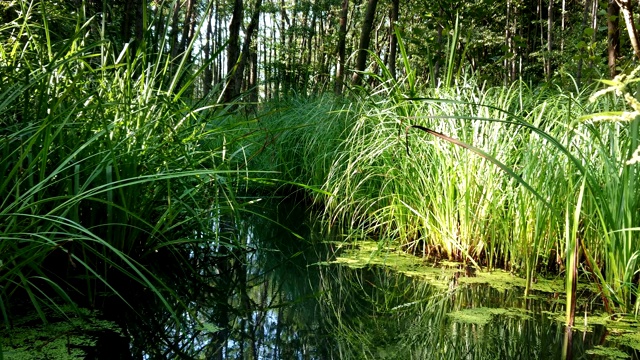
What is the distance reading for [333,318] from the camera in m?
1.59

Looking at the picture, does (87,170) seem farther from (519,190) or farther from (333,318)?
(519,190)

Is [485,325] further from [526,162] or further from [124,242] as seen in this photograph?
[124,242]

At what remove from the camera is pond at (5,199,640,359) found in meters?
1.32

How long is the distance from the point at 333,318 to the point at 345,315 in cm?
5

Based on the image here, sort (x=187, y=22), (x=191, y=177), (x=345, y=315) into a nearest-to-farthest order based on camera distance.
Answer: (x=345, y=315) < (x=191, y=177) < (x=187, y=22)

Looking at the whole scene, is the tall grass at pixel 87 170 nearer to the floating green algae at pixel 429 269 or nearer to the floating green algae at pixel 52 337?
the floating green algae at pixel 52 337

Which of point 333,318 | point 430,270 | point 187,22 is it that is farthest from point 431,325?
point 187,22

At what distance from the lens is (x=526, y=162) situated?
1.95 meters

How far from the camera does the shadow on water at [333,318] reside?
133 centimetres

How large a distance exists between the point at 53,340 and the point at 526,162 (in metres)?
1.63

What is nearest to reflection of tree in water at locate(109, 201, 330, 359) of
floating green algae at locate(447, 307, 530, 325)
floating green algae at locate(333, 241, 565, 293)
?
floating green algae at locate(333, 241, 565, 293)

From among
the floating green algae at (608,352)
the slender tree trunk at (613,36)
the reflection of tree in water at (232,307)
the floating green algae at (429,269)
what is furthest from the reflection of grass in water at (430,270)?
the slender tree trunk at (613,36)

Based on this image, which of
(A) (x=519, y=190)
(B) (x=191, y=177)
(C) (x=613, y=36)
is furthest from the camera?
(C) (x=613, y=36)

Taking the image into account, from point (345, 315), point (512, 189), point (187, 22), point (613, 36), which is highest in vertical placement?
point (187, 22)
